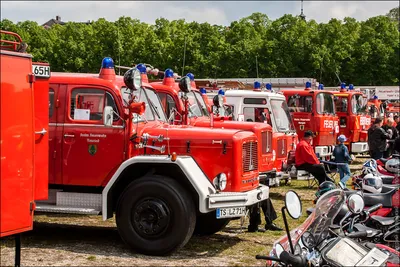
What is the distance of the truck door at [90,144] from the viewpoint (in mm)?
9406

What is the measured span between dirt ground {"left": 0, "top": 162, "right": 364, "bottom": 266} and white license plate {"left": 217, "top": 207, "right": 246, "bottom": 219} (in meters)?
0.55

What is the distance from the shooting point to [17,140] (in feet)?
23.0

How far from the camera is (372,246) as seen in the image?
6203mm

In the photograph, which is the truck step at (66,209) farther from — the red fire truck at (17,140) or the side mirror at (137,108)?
the red fire truck at (17,140)

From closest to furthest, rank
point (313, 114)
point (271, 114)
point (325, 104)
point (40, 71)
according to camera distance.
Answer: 1. point (40, 71)
2. point (271, 114)
3. point (313, 114)
4. point (325, 104)

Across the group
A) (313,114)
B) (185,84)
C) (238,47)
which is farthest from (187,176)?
(238,47)

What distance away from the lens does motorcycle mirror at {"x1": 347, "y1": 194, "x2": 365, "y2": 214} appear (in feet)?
20.9

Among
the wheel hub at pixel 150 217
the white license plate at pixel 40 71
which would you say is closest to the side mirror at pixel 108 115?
the wheel hub at pixel 150 217

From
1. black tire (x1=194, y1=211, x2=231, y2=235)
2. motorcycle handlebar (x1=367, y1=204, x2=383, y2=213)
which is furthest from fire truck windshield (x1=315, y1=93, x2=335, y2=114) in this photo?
motorcycle handlebar (x1=367, y1=204, x2=383, y2=213)

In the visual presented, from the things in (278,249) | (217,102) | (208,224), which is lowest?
(208,224)

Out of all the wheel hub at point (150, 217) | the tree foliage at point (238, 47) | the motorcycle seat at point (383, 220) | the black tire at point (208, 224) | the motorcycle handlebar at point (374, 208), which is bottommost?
the black tire at point (208, 224)

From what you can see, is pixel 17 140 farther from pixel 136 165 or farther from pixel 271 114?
pixel 271 114

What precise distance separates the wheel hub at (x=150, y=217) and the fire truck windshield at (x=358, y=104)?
1537 centimetres

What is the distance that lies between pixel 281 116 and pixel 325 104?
14.2 feet
